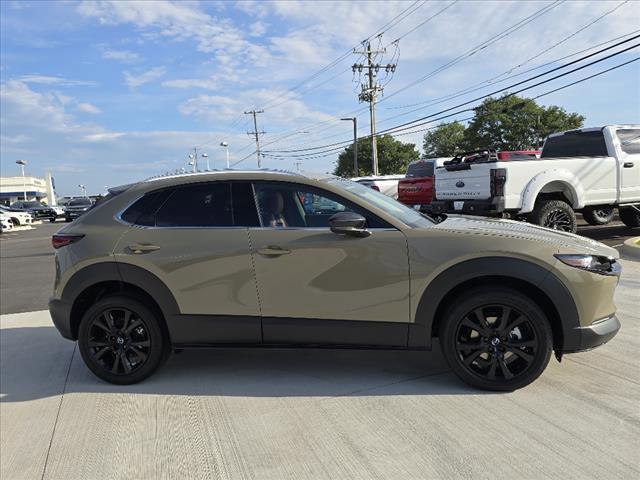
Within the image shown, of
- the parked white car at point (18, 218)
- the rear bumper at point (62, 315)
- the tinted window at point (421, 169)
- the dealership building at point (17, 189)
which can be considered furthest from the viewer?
the dealership building at point (17, 189)

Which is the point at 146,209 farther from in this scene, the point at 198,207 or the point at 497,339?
the point at 497,339

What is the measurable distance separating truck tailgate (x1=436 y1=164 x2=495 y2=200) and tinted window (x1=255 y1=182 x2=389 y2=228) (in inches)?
229

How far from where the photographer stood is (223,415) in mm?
3414

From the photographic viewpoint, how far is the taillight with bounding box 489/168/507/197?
8.61 meters

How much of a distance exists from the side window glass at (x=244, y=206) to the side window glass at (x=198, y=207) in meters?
0.04

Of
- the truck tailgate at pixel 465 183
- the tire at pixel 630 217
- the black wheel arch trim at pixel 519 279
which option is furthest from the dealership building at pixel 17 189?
the black wheel arch trim at pixel 519 279

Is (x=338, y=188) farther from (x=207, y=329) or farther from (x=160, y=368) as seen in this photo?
(x=160, y=368)

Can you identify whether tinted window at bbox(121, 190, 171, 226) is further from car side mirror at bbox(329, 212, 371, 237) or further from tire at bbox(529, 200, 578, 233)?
tire at bbox(529, 200, 578, 233)

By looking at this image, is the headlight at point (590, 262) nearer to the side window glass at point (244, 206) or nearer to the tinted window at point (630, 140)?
the side window glass at point (244, 206)

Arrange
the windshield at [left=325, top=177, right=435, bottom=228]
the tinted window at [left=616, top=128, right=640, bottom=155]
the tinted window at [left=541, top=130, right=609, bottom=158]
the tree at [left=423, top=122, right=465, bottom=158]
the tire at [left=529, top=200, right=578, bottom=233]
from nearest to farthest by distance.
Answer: the windshield at [left=325, top=177, right=435, bottom=228] < the tire at [left=529, top=200, right=578, bottom=233] < the tinted window at [left=616, top=128, right=640, bottom=155] < the tinted window at [left=541, top=130, right=609, bottom=158] < the tree at [left=423, top=122, right=465, bottom=158]

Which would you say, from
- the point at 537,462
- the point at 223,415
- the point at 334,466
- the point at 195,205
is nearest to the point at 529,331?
the point at 537,462

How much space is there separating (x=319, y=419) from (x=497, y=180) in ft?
21.6

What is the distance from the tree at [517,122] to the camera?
56625 mm

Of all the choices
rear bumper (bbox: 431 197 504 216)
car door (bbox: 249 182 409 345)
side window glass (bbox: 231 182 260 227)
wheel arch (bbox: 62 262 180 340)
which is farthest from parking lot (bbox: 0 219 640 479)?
rear bumper (bbox: 431 197 504 216)
